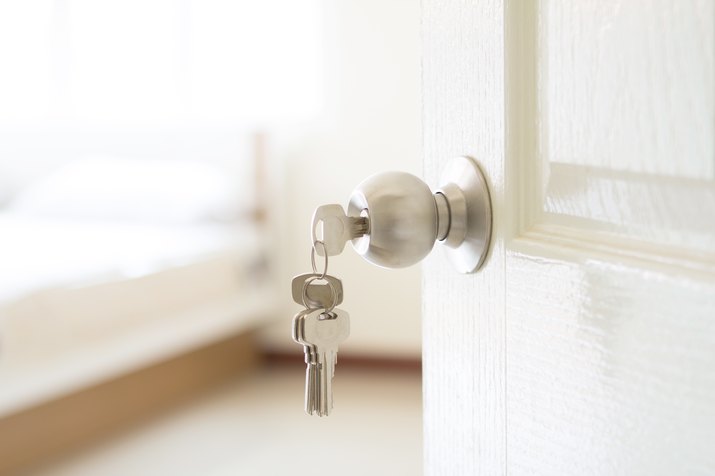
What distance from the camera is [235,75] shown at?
3.86 meters

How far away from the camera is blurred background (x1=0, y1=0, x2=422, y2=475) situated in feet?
8.20

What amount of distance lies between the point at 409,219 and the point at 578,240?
10 cm

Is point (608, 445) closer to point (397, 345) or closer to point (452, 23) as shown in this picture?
point (452, 23)

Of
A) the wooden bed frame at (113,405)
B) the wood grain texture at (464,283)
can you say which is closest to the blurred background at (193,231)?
the wooden bed frame at (113,405)

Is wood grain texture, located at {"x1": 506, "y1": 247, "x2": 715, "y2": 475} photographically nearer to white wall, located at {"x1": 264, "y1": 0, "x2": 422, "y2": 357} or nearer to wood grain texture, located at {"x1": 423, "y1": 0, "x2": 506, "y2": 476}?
wood grain texture, located at {"x1": 423, "y1": 0, "x2": 506, "y2": 476}

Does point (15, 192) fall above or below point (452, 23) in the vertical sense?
below

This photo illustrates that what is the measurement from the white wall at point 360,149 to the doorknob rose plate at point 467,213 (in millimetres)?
2903

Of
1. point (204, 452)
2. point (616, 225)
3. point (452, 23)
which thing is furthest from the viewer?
point (204, 452)

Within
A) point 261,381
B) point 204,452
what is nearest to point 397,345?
point 261,381

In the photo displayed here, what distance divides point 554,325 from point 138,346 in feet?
7.97

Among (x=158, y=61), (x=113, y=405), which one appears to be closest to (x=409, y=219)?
(x=113, y=405)

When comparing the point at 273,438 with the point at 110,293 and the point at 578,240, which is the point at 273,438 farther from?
the point at 578,240

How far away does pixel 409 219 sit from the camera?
47 cm

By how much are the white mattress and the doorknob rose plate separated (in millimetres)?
1927
